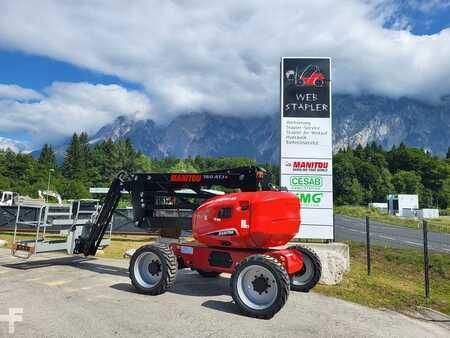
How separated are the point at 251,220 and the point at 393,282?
20.2ft

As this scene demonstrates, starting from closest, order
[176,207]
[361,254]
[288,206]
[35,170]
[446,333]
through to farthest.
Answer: [446,333] → [288,206] → [176,207] → [361,254] → [35,170]

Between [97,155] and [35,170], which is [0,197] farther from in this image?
[97,155]

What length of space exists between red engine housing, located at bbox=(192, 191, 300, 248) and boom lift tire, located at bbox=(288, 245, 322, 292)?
105 cm

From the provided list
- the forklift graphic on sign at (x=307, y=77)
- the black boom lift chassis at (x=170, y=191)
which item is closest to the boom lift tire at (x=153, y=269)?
the black boom lift chassis at (x=170, y=191)

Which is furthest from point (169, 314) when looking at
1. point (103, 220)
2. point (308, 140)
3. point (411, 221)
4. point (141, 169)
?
point (141, 169)

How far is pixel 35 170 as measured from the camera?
102312 millimetres

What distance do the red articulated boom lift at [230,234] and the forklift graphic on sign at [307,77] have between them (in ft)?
20.0

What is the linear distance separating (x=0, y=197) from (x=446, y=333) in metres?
41.6

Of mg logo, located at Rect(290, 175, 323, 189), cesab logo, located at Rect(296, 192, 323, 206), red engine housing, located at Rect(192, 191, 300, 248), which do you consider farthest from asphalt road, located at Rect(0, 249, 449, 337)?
mg logo, located at Rect(290, 175, 323, 189)

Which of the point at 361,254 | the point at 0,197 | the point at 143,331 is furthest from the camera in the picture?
the point at 0,197

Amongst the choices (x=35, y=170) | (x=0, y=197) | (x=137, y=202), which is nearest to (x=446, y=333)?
(x=137, y=202)

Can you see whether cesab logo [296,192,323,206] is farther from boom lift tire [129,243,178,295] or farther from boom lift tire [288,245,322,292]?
boom lift tire [129,243,178,295]

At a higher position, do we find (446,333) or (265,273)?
(265,273)

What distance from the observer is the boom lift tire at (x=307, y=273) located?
848cm
